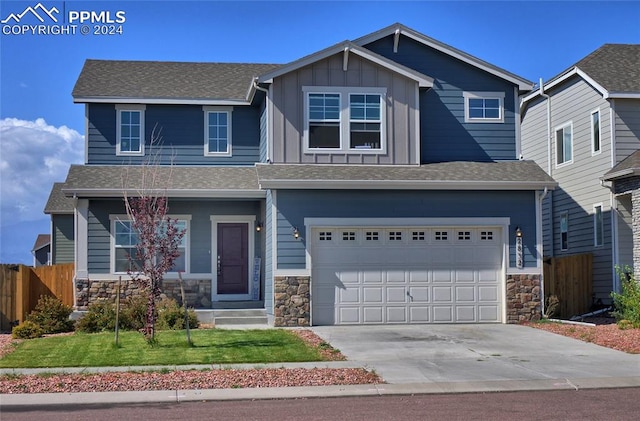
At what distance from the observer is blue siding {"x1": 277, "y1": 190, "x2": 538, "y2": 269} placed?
19469 mm

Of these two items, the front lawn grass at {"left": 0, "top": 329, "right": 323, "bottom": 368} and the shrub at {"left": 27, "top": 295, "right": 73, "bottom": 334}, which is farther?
the shrub at {"left": 27, "top": 295, "right": 73, "bottom": 334}

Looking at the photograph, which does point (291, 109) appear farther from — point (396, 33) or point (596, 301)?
point (596, 301)

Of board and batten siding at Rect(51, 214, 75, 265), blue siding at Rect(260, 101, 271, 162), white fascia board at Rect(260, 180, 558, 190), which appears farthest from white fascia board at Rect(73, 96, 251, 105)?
board and batten siding at Rect(51, 214, 75, 265)

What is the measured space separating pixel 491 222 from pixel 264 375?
966cm

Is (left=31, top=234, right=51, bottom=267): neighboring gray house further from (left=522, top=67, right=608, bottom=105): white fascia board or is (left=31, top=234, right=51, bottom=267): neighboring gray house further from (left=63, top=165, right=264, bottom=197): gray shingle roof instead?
(left=522, top=67, right=608, bottom=105): white fascia board

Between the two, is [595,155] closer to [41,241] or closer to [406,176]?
[406,176]

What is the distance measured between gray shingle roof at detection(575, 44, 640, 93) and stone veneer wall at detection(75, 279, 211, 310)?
12883 millimetres

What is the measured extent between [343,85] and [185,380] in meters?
10.7

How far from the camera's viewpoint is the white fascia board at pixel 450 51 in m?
21.9

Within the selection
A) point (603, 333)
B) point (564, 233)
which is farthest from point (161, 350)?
point (564, 233)

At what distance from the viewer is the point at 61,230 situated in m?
34.0

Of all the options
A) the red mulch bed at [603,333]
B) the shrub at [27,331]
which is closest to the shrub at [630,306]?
the red mulch bed at [603,333]

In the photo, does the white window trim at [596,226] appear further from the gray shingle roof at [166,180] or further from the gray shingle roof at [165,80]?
the gray shingle roof at [165,80]

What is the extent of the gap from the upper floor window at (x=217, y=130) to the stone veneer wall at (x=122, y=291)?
3975mm
